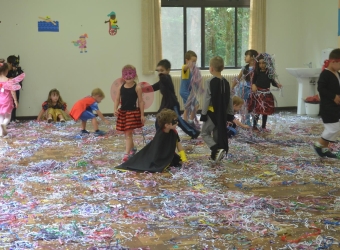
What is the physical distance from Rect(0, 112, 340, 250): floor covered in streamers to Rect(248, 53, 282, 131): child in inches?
47.0

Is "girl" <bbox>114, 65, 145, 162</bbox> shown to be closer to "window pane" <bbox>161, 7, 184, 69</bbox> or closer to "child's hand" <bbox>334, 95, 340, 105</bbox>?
"child's hand" <bbox>334, 95, 340, 105</bbox>

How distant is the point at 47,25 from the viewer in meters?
10.6

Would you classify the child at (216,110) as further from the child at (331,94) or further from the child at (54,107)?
the child at (54,107)

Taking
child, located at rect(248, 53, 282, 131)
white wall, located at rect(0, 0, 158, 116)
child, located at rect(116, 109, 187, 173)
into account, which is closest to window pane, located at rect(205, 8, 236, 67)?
white wall, located at rect(0, 0, 158, 116)

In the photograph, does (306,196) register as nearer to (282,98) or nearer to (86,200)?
(86,200)

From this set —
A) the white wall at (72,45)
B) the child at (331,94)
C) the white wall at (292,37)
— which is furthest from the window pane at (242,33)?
the child at (331,94)

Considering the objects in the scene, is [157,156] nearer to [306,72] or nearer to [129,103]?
[129,103]

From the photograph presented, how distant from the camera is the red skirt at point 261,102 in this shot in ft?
26.8

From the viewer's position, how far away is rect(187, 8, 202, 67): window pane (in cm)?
1145

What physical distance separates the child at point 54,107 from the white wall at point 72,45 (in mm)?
344

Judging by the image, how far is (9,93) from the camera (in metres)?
8.30

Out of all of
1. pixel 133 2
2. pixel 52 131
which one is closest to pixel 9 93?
pixel 52 131

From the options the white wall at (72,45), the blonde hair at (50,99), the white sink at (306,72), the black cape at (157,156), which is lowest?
the black cape at (157,156)

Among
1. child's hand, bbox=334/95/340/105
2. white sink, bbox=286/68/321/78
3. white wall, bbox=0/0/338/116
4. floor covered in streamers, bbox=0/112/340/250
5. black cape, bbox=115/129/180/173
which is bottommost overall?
floor covered in streamers, bbox=0/112/340/250
